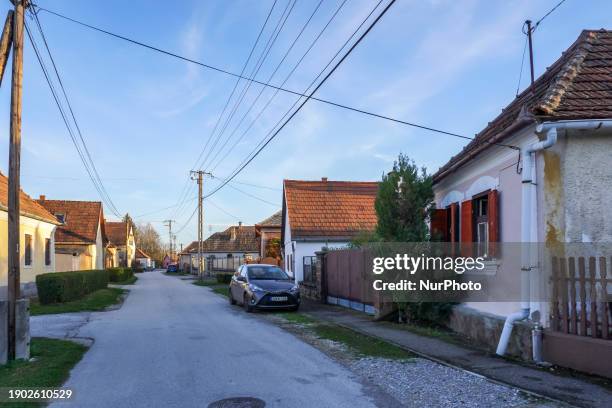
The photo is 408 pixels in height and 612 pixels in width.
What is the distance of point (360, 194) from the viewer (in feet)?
96.6

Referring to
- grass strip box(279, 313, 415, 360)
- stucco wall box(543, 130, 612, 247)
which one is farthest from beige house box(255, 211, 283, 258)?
stucco wall box(543, 130, 612, 247)

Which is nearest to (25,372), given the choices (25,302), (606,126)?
(25,302)

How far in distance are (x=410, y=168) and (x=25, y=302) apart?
8.57 m

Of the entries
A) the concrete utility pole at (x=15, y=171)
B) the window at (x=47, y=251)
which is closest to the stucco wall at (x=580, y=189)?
the concrete utility pole at (x=15, y=171)

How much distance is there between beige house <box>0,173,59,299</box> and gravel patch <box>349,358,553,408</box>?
16.6m

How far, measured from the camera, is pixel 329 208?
90.7 feet

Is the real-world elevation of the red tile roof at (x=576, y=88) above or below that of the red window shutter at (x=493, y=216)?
above

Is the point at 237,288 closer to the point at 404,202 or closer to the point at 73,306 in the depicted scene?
the point at 73,306

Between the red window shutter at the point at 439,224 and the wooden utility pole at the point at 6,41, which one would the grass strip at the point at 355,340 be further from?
the wooden utility pole at the point at 6,41

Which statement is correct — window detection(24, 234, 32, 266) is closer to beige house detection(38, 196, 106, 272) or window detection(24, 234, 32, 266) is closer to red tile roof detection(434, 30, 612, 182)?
beige house detection(38, 196, 106, 272)

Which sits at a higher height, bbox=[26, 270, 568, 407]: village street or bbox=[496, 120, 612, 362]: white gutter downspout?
bbox=[496, 120, 612, 362]: white gutter downspout

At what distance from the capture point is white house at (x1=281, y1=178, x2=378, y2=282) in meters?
25.4

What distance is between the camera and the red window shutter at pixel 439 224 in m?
12.3

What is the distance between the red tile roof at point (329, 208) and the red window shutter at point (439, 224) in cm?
1198
